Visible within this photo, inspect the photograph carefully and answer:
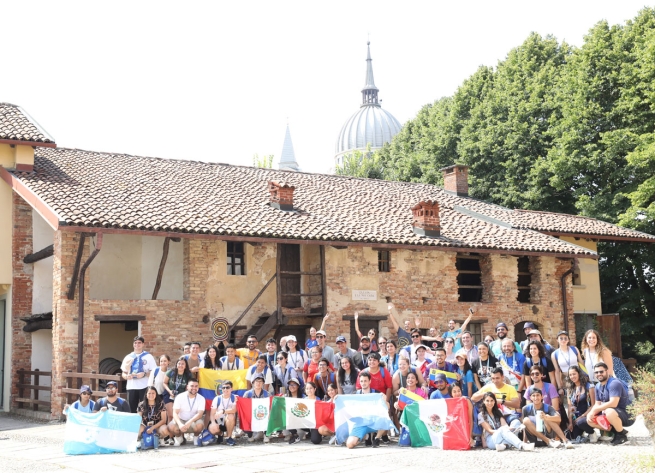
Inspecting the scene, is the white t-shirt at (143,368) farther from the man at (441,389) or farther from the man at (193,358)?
the man at (441,389)

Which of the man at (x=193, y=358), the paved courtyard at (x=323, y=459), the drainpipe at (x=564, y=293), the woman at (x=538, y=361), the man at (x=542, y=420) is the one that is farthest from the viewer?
the drainpipe at (x=564, y=293)

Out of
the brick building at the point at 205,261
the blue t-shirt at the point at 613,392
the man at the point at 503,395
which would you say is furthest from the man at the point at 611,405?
the brick building at the point at 205,261

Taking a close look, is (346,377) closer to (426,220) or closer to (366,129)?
(426,220)

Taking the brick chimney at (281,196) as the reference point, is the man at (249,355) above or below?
below

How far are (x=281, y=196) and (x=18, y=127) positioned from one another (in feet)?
23.0

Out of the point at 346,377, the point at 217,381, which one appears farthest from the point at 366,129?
the point at 346,377

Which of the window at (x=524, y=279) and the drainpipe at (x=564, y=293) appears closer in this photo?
the drainpipe at (x=564, y=293)

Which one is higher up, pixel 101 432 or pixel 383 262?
pixel 383 262

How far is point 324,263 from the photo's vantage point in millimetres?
19781

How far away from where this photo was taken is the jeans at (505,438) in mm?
10742

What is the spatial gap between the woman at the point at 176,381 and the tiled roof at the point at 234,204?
5.11m

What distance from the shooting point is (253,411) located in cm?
1241

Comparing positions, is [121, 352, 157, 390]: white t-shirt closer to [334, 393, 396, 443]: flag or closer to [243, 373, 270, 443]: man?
[243, 373, 270, 443]: man

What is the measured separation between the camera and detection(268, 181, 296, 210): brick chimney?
20938 millimetres
